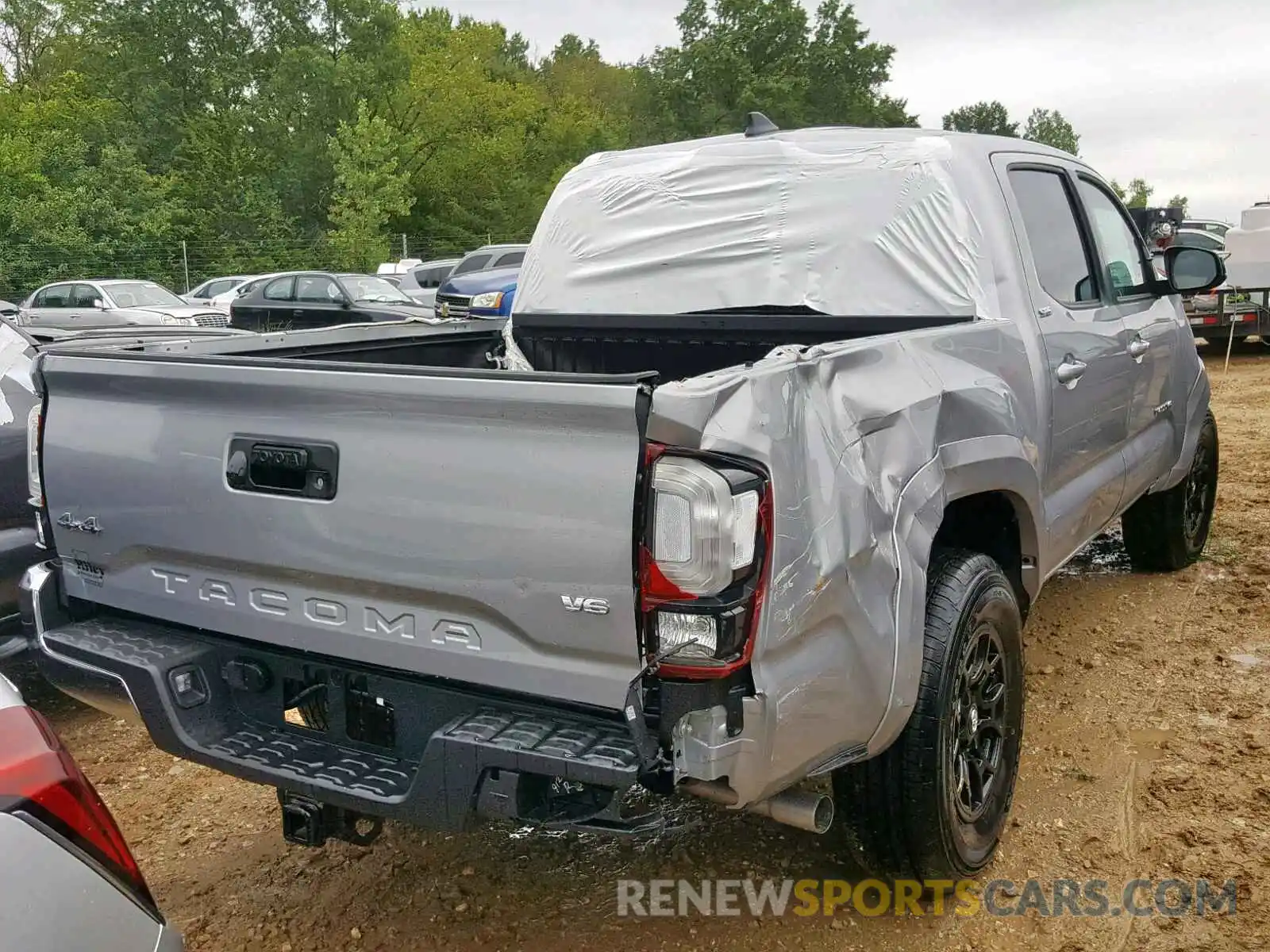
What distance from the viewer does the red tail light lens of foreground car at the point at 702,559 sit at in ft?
6.86

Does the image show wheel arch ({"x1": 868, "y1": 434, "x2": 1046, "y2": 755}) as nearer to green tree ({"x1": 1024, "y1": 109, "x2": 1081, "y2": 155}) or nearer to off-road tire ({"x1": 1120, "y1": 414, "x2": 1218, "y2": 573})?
off-road tire ({"x1": 1120, "y1": 414, "x2": 1218, "y2": 573})

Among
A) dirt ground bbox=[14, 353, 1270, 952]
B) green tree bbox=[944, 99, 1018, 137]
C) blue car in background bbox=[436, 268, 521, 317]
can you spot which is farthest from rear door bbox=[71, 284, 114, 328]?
green tree bbox=[944, 99, 1018, 137]

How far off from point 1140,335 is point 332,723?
3513 millimetres

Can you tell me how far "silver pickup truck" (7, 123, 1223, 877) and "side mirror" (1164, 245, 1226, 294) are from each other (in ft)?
3.69

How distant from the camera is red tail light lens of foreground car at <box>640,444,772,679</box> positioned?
2.09 metres

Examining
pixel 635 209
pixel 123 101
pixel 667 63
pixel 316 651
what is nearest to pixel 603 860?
pixel 316 651

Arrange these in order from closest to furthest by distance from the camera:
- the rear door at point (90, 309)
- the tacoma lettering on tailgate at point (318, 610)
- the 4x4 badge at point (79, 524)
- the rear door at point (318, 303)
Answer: the tacoma lettering on tailgate at point (318, 610)
the 4x4 badge at point (79, 524)
the rear door at point (318, 303)
the rear door at point (90, 309)

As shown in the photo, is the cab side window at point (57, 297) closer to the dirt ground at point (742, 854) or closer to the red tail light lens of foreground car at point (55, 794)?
the dirt ground at point (742, 854)

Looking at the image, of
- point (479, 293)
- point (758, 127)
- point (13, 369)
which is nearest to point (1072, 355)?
point (758, 127)

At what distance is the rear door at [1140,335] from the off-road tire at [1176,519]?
0.61 metres

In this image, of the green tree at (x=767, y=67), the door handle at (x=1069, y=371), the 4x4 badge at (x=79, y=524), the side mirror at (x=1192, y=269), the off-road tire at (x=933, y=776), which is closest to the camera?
the off-road tire at (x=933, y=776)

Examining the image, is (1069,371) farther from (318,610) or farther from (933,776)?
(318,610)

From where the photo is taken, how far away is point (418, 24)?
5072cm

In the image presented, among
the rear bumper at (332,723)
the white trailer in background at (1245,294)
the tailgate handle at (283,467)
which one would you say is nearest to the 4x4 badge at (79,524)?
the rear bumper at (332,723)
